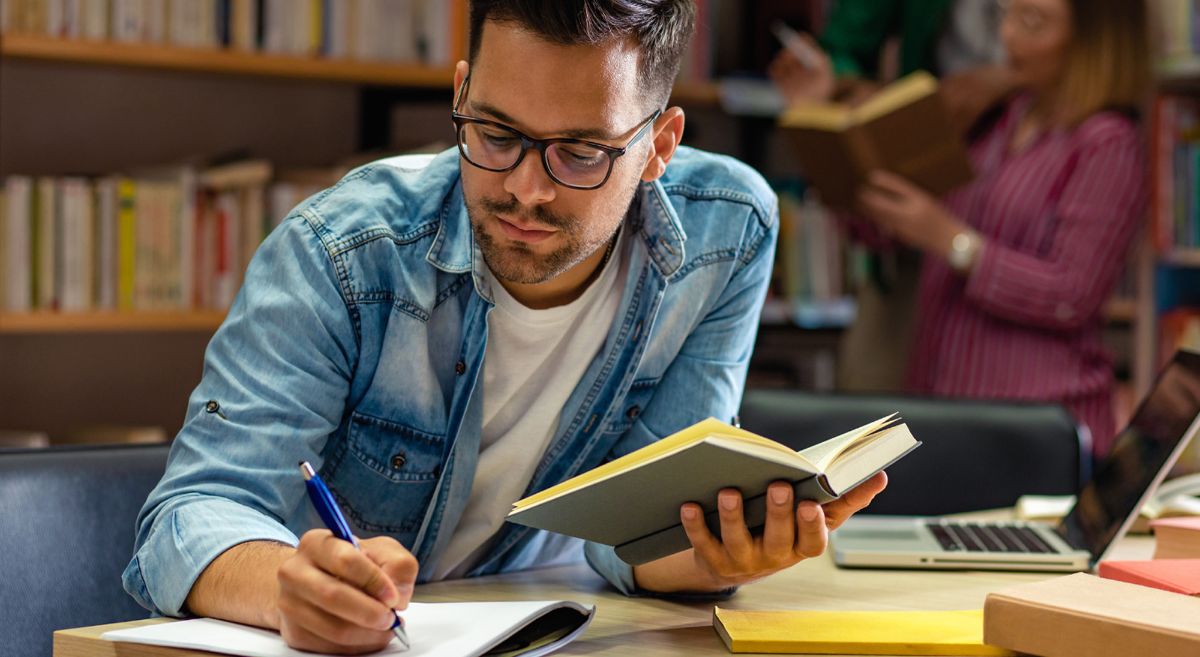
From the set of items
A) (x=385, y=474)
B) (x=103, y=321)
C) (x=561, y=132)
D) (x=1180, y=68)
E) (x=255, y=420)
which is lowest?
(x=103, y=321)

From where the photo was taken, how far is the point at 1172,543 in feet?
4.27

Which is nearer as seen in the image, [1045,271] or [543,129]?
[543,129]

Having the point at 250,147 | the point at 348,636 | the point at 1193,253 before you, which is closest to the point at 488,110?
the point at 348,636

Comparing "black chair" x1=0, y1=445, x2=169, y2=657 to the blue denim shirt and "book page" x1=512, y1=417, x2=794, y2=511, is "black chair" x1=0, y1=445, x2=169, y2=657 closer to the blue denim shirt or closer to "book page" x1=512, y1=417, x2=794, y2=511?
the blue denim shirt

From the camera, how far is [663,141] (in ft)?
4.63

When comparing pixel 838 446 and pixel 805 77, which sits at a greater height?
pixel 805 77

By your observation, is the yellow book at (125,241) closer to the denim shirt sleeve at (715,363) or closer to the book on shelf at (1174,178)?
the denim shirt sleeve at (715,363)

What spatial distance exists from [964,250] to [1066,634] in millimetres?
1575

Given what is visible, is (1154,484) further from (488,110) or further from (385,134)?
(385,134)

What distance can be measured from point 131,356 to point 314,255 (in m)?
1.53

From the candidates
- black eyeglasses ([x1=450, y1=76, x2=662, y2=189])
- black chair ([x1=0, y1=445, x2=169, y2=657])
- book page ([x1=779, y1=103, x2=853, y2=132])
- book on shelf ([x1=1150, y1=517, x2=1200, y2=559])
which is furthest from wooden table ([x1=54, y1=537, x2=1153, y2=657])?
book page ([x1=779, y1=103, x2=853, y2=132])

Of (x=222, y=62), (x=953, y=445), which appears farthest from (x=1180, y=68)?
(x=222, y=62)

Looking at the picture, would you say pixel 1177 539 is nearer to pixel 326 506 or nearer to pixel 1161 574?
pixel 1161 574

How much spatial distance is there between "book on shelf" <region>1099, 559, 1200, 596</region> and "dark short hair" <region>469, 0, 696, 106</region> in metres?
0.59
